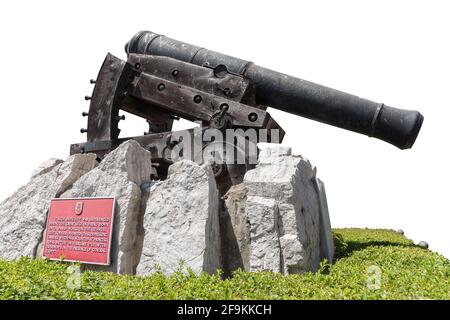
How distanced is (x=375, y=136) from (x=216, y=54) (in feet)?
10.1

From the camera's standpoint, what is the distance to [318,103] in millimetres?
7207

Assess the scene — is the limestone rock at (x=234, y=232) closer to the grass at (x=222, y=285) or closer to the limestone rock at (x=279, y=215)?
the limestone rock at (x=279, y=215)

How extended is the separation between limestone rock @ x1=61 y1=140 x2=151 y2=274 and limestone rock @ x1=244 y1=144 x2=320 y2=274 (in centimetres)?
135

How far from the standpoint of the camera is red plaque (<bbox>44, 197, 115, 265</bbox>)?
5227 millimetres

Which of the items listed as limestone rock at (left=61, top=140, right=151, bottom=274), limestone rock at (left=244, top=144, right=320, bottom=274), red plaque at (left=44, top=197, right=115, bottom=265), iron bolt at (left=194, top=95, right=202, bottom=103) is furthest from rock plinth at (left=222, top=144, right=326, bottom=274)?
iron bolt at (left=194, top=95, right=202, bottom=103)

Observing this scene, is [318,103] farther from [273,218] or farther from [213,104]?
[273,218]

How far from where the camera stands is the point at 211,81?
7375 mm

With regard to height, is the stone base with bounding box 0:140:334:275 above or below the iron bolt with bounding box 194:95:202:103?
below

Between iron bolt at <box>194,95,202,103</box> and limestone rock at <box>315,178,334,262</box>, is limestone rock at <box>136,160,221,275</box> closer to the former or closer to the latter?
limestone rock at <box>315,178,334,262</box>

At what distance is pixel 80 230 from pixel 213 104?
2910 mm

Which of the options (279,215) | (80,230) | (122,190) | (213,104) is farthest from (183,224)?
(213,104)
